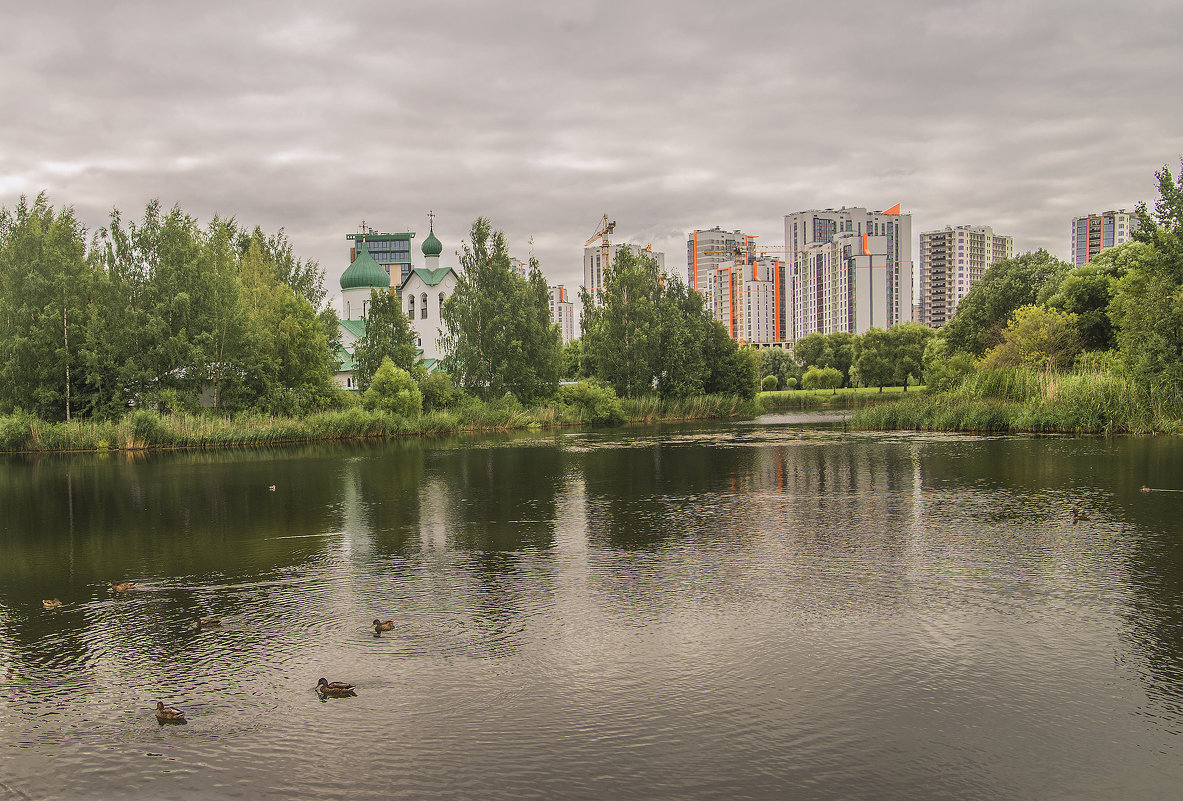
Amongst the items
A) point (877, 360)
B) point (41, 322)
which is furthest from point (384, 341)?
point (877, 360)

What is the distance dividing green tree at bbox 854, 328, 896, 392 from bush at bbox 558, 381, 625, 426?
45112mm

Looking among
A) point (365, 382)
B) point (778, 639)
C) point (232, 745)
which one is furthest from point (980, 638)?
point (365, 382)

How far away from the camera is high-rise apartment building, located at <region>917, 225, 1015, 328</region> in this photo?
158 m

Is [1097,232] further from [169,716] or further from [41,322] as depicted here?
[169,716]

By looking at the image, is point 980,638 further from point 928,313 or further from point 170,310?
point 928,313

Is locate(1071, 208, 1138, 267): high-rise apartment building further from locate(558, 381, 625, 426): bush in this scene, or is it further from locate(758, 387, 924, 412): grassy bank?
locate(558, 381, 625, 426): bush

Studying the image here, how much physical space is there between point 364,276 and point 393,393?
120ft

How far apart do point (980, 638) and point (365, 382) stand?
4520 cm

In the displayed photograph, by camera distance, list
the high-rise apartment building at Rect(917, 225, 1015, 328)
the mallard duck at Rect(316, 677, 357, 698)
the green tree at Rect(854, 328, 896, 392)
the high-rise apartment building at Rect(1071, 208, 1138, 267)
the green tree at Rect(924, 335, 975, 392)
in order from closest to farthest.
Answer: the mallard duck at Rect(316, 677, 357, 698) < the green tree at Rect(924, 335, 975, 392) < the green tree at Rect(854, 328, 896, 392) < the high-rise apartment building at Rect(1071, 208, 1138, 267) < the high-rise apartment building at Rect(917, 225, 1015, 328)

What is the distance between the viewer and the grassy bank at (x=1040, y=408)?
104ft

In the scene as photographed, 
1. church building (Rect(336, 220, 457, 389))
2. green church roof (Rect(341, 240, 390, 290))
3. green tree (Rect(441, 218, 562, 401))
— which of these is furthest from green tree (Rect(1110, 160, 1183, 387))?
green church roof (Rect(341, 240, 390, 290))

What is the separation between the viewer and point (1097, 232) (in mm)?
154625

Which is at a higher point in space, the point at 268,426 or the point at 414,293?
the point at 414,293

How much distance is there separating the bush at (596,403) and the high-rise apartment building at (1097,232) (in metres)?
123
